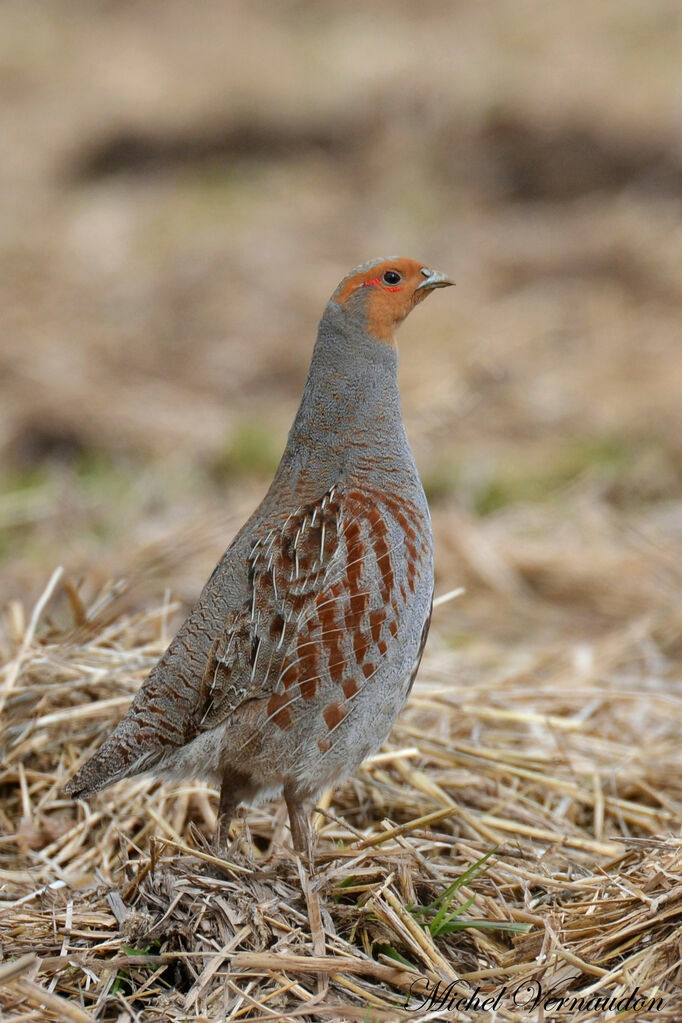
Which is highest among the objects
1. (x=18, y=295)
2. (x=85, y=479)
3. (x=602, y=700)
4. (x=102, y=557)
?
(x=18, y=295)

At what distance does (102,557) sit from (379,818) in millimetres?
2422

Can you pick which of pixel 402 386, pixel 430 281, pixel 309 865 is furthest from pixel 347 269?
pixel 309 865

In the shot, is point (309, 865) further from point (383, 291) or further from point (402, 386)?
point (402, 386)

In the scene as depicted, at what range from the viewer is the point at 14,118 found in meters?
13.5

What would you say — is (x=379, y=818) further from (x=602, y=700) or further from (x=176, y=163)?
(x=176, y=163)

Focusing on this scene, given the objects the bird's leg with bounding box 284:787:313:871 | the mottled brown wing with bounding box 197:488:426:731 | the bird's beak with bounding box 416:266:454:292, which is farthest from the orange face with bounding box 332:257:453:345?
the bird's leg with bounding box 284:787:313:871

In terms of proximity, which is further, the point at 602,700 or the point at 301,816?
the point at 602,700

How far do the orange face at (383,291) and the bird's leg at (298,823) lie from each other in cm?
126

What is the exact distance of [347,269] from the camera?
35.6 ft

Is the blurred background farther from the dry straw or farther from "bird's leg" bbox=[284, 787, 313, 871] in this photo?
"bird's leg" bbox=[284, 787, 313, 871]

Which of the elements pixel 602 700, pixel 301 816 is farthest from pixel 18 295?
pixel 301 816

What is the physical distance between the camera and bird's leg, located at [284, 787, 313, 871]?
3045 millimetres

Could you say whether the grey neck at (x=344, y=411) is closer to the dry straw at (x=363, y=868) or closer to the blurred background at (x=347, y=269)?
the dry straw at (x=363, y=868)

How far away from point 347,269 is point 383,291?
308 inches
